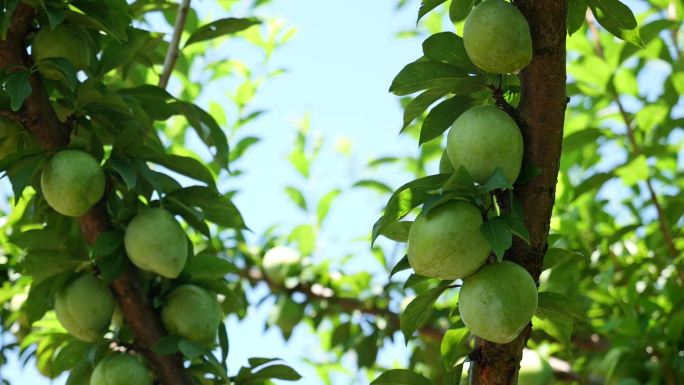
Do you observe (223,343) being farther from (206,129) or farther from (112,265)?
(206,129)

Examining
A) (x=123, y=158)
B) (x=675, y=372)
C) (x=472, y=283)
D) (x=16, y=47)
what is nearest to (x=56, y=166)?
(x=123, y=158)

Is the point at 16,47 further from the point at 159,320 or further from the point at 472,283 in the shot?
the point at 472,283

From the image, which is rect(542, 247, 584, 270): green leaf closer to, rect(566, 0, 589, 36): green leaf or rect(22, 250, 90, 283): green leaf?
rect(566, 0, 589, 36): green leaf

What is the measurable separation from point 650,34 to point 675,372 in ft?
2.33

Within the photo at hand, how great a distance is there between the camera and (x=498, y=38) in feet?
3.25

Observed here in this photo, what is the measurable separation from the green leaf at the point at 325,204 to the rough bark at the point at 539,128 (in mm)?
1613

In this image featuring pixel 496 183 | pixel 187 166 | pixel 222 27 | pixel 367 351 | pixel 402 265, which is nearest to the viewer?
pixel 496 183

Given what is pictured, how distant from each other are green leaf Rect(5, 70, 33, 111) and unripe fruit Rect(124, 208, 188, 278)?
0.25 m

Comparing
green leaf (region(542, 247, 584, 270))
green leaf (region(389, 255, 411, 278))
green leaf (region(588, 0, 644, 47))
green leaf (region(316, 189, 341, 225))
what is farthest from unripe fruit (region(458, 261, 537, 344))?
green leaf (region(316, 189, 341, 225))

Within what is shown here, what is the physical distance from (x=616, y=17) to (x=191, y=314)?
2.55 ft

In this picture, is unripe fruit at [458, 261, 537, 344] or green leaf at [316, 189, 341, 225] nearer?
unripe fruit at [458, 261, 537, 344]

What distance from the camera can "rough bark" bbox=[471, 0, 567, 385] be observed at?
40.8 inches

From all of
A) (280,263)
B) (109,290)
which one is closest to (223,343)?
(109,290)

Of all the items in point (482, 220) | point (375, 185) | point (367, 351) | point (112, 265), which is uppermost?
point (482, 220)
